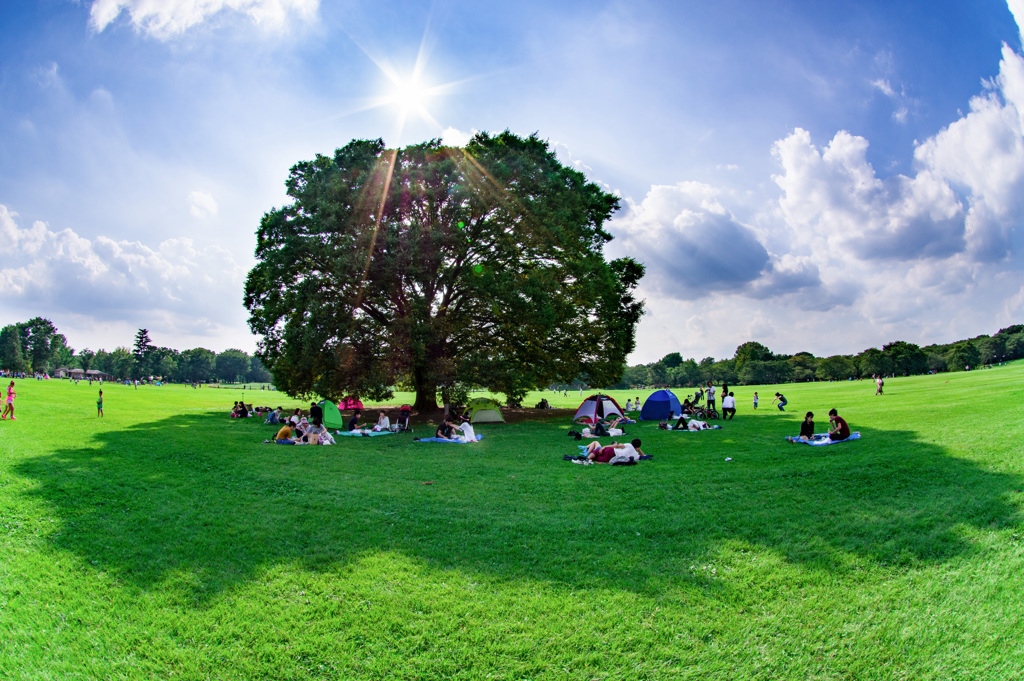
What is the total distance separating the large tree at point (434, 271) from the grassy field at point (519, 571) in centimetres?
1356

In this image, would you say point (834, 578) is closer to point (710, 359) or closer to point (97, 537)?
point (97, 537)

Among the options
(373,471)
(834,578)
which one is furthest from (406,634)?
(373,471)

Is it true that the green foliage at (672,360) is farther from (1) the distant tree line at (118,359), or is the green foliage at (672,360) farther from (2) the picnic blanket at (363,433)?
(2) the picnic blanket at (363,433)

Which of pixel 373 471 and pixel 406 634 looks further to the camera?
pixel 373 471

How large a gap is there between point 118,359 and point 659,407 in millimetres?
158720

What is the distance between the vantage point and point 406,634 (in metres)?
5.42

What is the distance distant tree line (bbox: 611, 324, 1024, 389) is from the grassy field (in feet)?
236

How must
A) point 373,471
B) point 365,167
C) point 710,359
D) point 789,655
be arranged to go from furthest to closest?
point 710,359 < point 365,167 < point 373,471 < point 789,655

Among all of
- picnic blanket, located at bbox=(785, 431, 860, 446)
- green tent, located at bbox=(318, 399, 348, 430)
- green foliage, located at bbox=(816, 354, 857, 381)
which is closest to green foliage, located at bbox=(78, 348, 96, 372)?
green tent, located at bbox=(318, 399, 348, 430)

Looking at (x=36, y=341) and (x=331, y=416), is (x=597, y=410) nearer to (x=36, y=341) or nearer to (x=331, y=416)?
(x=331, y=416)

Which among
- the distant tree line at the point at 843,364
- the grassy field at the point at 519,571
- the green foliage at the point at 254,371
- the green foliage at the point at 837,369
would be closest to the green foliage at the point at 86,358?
the green foliage at the point at 254,371

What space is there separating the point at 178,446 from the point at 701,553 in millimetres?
15838

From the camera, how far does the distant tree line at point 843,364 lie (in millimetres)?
95500

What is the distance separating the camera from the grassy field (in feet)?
16.6
